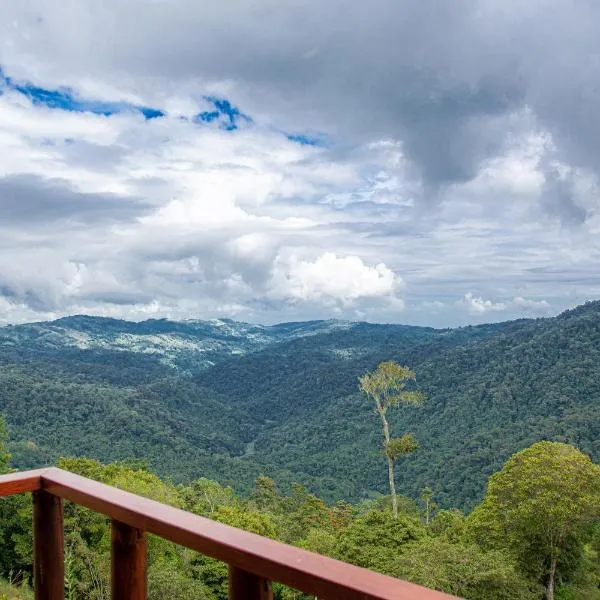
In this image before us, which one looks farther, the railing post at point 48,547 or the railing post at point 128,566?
the railing post at point 48,547

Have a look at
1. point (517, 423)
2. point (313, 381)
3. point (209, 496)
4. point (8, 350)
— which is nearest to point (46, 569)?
point (209, 496)

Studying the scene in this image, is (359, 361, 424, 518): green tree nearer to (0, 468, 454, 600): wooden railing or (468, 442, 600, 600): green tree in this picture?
(468, 442, 600, 600): green tree

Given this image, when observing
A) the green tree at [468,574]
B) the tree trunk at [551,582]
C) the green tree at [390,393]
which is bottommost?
the tree trunk at [551,582]

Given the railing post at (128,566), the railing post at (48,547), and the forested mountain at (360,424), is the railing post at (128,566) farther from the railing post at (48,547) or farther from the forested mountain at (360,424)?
the forested mountain at (360,424)

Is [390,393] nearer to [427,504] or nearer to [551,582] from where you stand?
[551,582]

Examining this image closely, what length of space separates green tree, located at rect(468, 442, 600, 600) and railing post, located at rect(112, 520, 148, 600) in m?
17.2

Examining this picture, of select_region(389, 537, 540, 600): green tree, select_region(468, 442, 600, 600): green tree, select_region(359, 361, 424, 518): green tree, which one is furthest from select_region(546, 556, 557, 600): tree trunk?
select_region(359, 361, 424, 518): green tree

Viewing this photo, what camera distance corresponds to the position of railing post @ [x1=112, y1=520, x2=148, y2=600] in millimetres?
Result: 1290

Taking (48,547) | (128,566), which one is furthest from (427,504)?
(128,566)

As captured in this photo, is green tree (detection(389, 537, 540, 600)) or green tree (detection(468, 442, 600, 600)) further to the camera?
green tree (detection(468, 442, 600, 600))

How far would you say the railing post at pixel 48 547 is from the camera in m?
1.52

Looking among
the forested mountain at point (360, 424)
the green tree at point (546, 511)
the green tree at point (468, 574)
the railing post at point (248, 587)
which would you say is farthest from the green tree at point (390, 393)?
the forested mountain at point (360, 424)

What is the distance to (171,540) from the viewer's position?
1180 millimetres

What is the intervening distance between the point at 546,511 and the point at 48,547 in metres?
17.2
